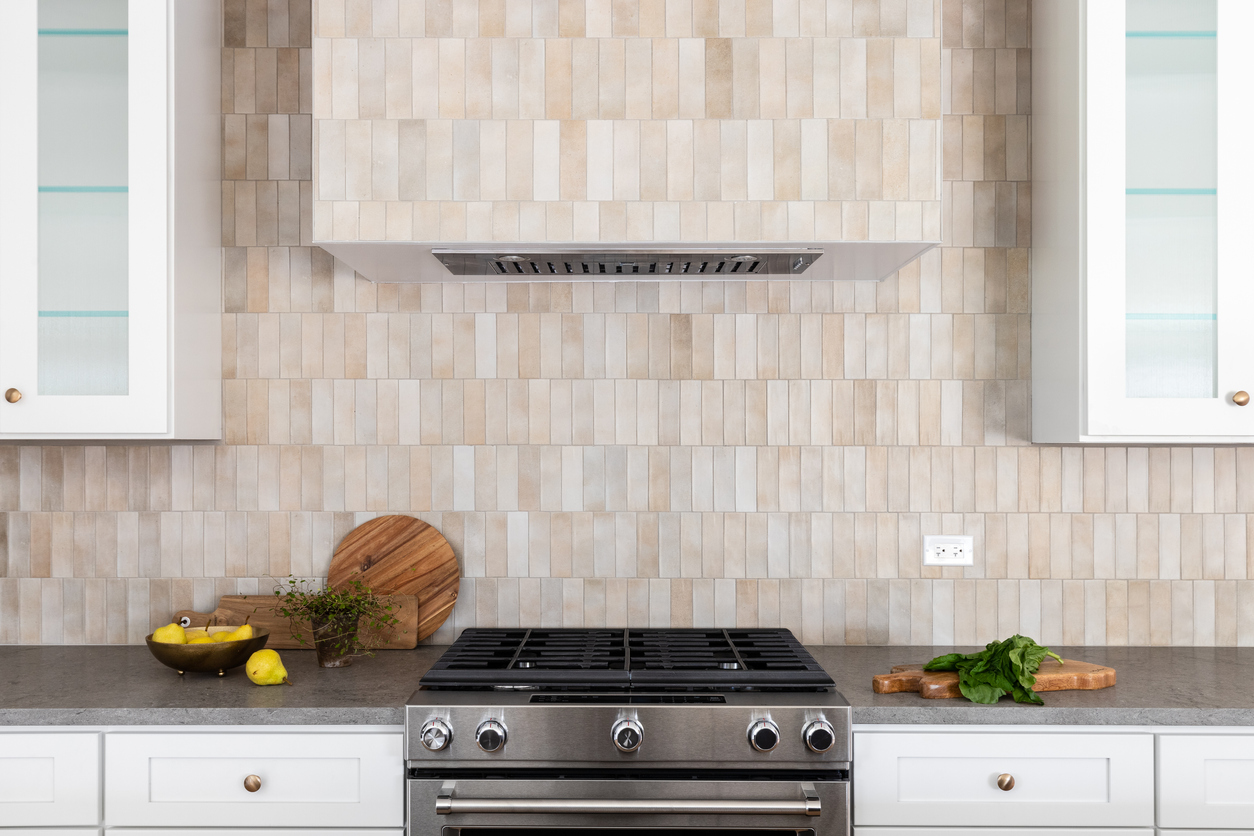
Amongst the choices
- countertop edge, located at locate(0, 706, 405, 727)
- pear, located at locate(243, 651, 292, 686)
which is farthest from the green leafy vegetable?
pear, located at locate(243, 651, 292, 686)

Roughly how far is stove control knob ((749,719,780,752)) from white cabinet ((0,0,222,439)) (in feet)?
4.74

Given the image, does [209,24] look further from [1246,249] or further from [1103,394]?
[1246,249]

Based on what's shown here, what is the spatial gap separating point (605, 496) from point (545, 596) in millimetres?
305

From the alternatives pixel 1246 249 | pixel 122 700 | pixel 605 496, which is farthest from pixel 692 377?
pixel 122 700

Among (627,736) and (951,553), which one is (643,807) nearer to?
(627,736)

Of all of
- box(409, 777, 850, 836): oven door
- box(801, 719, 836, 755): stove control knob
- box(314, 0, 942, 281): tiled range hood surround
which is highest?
box(314, 0, 942, 281): tiled range hood surround

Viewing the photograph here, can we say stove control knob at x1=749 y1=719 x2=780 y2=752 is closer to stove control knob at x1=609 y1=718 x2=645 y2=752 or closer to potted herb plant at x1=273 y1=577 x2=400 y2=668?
stove control knob at x1=609 y1=718 x2=645 y2=752

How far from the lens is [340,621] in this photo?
1991 mm

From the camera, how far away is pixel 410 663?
2.10 meters

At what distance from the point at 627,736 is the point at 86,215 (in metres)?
1.63

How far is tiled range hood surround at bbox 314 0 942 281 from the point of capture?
73.6 inches

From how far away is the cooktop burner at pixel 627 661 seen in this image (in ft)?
5.85

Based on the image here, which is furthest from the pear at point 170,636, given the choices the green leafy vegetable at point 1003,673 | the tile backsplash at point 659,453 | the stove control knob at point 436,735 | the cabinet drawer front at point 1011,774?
the green leafy vegetable at point 1003,673

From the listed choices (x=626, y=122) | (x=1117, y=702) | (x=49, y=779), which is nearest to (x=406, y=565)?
(x=49, y=779)
